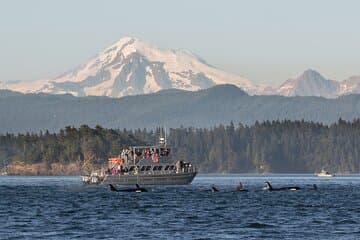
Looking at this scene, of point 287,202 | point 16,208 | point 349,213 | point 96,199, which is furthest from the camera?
point 96,199

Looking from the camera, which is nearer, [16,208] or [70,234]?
[70,234]

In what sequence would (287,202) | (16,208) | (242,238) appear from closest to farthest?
1. (242,238)
2. (16,208)
3. (287,202)

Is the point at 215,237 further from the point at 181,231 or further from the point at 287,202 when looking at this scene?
the point at 287,202

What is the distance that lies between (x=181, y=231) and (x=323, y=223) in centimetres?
1619

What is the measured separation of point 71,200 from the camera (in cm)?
17850

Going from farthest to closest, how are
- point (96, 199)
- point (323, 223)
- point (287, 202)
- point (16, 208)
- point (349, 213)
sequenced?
point (96, 199)
point (287, 202)
point (16, 208)
point (349, 213)
point (323, 223)

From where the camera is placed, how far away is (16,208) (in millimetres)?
155375

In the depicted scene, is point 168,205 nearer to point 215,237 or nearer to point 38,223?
point 38,223

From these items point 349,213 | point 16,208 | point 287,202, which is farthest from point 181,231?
point 287,202

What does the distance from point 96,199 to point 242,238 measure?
76.5 metres

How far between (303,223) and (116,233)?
65.9 ft

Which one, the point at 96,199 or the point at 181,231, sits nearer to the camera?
the point at 181,231

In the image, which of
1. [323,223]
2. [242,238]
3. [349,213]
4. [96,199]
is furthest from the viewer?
[96,199]

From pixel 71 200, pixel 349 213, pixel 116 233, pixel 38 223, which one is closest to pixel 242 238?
pixel 116 233
